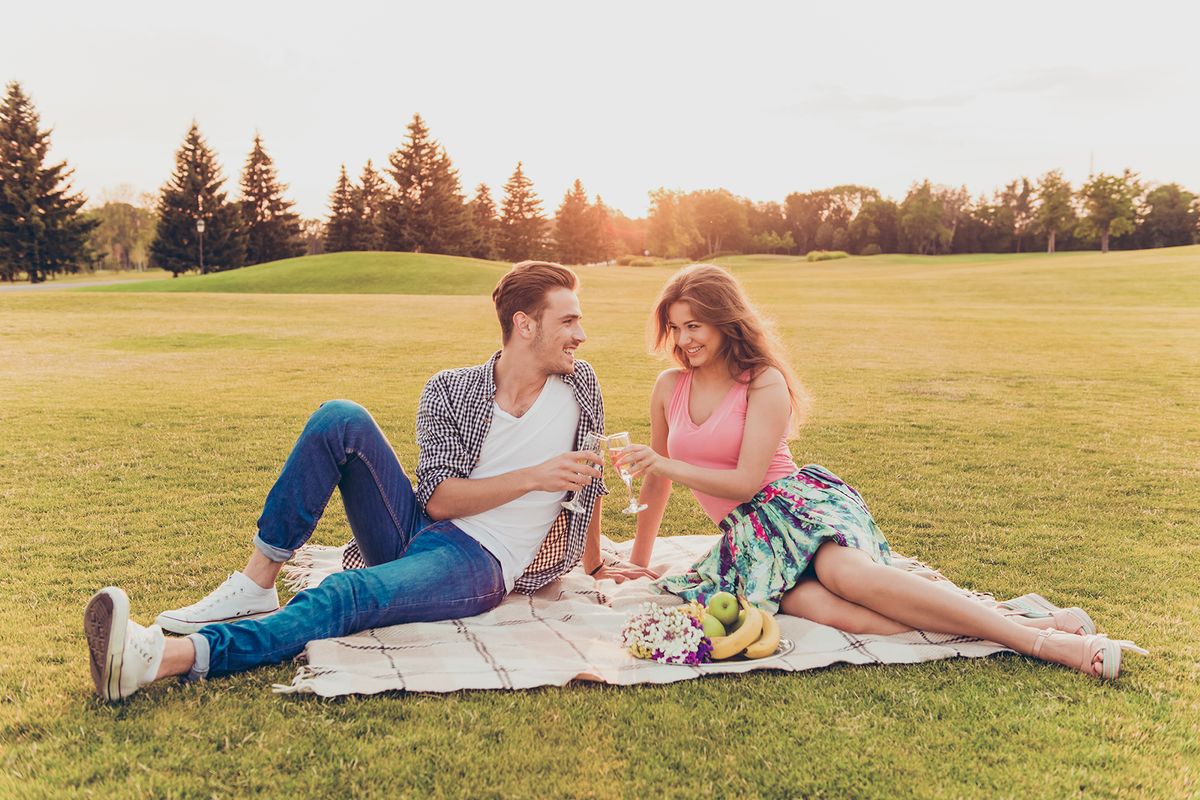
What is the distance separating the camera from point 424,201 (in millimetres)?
64875

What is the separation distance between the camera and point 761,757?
2828 mm

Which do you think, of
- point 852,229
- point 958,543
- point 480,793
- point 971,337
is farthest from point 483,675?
point 852,229

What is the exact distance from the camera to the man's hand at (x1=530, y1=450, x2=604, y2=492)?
3842 mm

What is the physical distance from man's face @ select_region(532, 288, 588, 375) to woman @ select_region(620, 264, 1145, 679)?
52 centimetres

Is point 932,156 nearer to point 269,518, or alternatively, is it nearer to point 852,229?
point 852,229

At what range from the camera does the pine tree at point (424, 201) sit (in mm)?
63594

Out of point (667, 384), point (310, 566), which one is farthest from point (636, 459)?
point (310, 566)

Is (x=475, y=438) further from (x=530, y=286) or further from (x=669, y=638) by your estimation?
(x=669, y=638)

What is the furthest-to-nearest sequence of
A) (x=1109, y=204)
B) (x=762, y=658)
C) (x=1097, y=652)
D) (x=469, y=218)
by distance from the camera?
(x=1109, y=204) → (x=469, y=218) → (x=762, y=658) → (x=1097, y=652)

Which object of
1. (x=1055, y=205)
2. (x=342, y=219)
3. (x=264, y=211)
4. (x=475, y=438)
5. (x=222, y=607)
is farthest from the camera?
(x=1055, y=205)

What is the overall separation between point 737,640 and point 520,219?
72073mm

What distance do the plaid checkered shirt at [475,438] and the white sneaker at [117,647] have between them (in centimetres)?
128

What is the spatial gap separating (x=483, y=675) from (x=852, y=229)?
88795 mm

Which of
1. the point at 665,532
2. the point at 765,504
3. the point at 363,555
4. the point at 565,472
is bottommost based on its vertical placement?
the point at 665,532
